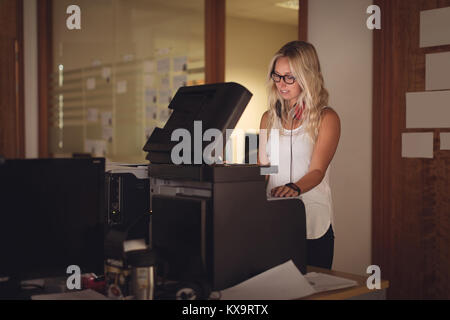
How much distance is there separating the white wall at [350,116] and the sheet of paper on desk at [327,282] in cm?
160

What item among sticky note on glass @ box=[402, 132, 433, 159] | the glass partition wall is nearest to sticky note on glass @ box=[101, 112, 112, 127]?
the glass partition wall

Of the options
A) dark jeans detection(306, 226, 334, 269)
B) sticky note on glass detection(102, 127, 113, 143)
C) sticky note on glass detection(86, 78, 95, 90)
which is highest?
sticky note on glass detection(86, 78, 95, 90)

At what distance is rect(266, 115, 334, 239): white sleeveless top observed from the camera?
205 cm

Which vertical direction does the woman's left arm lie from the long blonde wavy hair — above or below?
below

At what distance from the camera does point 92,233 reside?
1.39 metres

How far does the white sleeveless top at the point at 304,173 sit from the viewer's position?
2.05 metres

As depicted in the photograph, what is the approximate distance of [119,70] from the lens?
14.8 feet

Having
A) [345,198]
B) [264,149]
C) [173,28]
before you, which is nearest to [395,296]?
[345,198]

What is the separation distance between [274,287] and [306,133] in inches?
33.1

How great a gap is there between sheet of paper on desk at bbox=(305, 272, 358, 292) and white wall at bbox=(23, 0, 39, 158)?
159 inches

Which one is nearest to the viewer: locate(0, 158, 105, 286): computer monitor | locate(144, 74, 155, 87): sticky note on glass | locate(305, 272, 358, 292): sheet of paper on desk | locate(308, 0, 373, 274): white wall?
locate(0, 158, 105, 286): computer monitor

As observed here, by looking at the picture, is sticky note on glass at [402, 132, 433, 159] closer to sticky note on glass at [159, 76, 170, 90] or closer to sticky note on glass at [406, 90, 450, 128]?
sticky note on glass at [406, 90, 450, 128]

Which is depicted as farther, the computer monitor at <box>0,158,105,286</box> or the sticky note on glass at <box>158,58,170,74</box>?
the sticky note on glass at <box>158,58,170,74</box>
